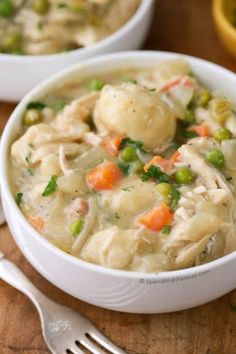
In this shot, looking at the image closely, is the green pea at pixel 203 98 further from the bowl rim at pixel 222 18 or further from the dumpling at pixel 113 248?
the dumpling at pixel 113 248

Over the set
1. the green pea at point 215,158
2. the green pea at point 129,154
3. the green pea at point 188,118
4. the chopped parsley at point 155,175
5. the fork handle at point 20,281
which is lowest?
the fork handle at point 20,281

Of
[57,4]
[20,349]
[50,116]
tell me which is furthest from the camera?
[57,4]

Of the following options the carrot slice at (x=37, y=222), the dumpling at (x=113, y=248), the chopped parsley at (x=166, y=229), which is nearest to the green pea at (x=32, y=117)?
the carrot slice at (x=37, y=222)

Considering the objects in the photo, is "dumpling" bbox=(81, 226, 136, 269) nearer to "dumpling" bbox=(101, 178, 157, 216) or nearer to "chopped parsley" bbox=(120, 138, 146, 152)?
"dumpling" bbox=(101, 178, 157, 216)

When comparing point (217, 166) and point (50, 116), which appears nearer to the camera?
point (217, 166)

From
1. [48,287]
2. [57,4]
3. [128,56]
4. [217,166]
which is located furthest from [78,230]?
[57,4]

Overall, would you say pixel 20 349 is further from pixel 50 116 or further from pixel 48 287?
pixel 50 116
